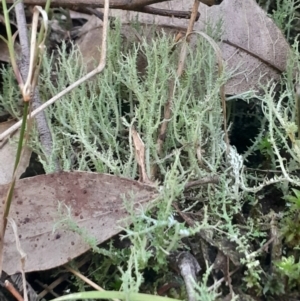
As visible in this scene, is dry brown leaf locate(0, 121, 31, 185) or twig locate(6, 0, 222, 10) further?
twig locate(6, 0, 222, 10)

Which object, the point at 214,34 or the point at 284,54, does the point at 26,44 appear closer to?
the point at 214,34

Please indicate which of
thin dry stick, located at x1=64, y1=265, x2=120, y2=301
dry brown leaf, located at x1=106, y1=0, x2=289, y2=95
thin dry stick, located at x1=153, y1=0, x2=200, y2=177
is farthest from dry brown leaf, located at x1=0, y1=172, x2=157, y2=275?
dry brown leaf, located at x1=106, y1=0, x2=289, y2=95

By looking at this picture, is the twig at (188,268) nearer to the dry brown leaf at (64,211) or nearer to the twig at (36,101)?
the dry brown leaf at (64,211)

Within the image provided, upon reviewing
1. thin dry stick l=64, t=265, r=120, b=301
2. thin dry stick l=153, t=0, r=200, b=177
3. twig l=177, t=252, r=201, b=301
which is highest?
thin dry stick l=153, t=0, r=200, b=177

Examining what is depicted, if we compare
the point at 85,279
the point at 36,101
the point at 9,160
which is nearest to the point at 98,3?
the point at 36,101

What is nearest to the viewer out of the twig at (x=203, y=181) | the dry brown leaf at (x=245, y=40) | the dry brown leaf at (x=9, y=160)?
the twig at (x=203, y=181)

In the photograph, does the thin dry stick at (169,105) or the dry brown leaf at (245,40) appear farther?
the dry brown leaf at (245,40)

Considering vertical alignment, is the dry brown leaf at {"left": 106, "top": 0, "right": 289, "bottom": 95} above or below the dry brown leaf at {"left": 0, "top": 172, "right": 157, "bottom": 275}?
above

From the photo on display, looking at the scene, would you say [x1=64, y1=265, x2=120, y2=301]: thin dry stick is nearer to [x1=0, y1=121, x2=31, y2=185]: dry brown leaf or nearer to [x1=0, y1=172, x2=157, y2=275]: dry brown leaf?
[x1=0, y1=172, x2=157, y2=275]: dry brown leaf

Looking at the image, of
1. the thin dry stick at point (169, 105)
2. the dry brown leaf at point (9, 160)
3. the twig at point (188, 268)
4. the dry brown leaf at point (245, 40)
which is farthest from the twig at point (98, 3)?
the twig at point (188, 268)
